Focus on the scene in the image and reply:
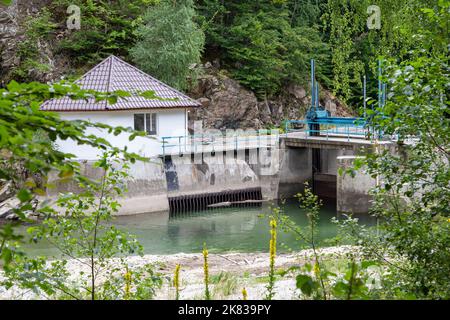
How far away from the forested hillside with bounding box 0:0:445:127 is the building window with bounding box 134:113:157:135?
180 inches

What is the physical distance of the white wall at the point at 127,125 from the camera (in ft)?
83.4

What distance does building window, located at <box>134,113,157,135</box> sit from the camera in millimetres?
26625

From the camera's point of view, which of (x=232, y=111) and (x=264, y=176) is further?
(x=232, y=111)

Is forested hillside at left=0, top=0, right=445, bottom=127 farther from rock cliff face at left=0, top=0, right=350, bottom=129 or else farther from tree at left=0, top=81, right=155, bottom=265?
tree at left=0, top=81, right=155, bottom=265

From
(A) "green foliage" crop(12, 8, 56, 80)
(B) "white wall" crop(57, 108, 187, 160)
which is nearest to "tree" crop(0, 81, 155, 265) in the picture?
(B) "white wall" crop(57, 108, 187, 160)

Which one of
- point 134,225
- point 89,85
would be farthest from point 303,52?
point 134,225

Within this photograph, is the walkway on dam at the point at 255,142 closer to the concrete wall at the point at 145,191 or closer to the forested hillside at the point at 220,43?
the concrete wall at the point at 145,191

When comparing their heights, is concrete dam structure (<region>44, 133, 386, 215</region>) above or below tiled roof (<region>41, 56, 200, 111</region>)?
below

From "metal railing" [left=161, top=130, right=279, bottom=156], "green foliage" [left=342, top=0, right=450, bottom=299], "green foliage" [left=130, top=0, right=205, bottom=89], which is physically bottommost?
"metal railing" [left=161, top=130, right=279, bottom=156]

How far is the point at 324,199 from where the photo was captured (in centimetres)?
3023

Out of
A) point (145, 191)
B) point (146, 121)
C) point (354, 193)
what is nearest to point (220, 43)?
point (146, 121)

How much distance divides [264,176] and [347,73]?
1266 centimetres

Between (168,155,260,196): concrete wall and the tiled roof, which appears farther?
(168,155,260,196): concrete wall
